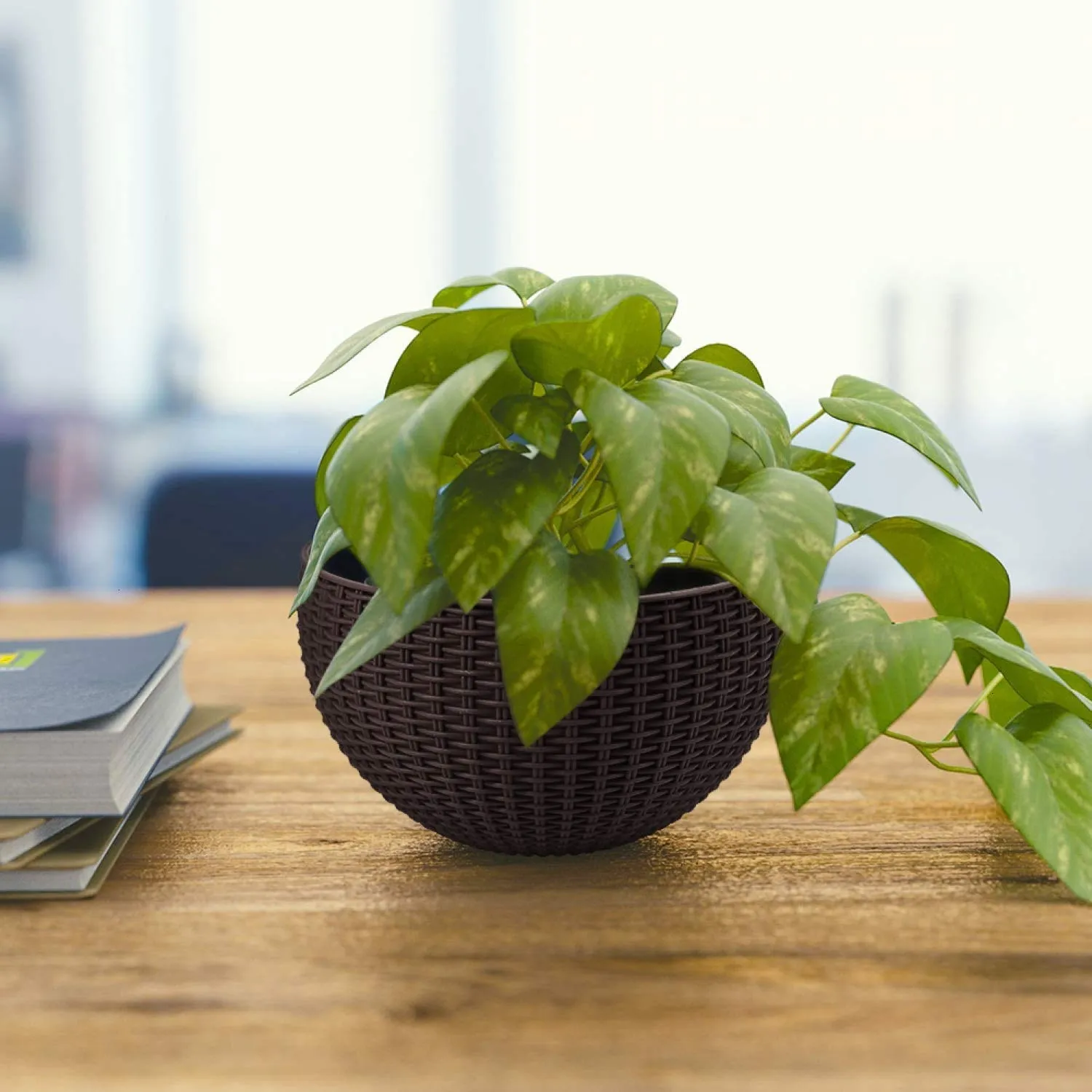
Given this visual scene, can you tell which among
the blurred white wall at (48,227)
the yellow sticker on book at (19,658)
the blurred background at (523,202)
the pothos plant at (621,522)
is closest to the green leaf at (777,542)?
the pothos plant at (621,522)

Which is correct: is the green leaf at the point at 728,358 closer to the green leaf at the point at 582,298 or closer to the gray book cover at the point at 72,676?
the green leaf at the point at 582,298

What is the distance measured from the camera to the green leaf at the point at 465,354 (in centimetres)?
54

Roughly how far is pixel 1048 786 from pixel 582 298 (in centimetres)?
33

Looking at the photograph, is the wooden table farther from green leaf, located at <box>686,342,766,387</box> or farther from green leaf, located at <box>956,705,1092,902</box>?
green leaf, located at <box>686,342,766,387</box>

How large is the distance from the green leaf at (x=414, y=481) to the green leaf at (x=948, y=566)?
280 mm

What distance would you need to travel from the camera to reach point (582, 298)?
0.56 metres

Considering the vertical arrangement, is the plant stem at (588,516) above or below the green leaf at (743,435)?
below

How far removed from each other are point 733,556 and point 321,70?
3.31 metres

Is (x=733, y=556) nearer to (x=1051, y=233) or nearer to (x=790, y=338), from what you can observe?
(x=790, y=338)

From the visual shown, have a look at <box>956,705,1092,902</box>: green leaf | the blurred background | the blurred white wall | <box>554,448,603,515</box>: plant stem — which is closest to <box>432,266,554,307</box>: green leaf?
<box>554,448,603,515</box>: plant stem

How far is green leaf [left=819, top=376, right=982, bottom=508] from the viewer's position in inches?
23.3

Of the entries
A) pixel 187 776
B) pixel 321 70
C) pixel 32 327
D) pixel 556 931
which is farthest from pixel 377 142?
pixel 556 931

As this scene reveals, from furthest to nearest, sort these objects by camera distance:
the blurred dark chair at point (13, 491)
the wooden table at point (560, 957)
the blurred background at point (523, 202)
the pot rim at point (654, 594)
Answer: the blurred dark chair at point (13, 491) < the blurred background at point (523, 202) < the pot rim at point (654, 594) < the wooden table at point (560, 957)

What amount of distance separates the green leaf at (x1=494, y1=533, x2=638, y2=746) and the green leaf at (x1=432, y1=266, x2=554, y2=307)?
178 millimetres
